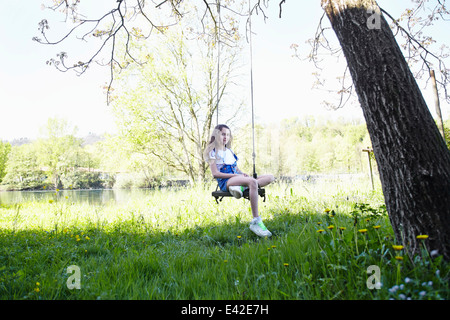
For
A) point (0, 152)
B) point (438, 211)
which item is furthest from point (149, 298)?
point (0, 152)

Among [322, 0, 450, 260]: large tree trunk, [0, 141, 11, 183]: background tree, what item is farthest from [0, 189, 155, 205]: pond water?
[0, 141, 11, 183]: background tree

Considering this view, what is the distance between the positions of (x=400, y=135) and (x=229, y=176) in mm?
2239

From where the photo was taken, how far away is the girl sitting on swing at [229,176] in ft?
11.4

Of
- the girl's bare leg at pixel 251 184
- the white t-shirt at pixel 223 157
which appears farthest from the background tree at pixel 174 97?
the girl's bare leg at pixel 251 184

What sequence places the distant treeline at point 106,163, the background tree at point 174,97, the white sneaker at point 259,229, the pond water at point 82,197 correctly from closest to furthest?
the white sneaker at point 259,229 < the pond water at point 82,197 < the background tree at point 174,97 < the distant treeline at point 106,163

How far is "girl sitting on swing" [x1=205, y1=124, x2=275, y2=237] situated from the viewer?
11.4 ft

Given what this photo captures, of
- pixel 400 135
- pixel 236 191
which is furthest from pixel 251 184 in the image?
pixel 400 135

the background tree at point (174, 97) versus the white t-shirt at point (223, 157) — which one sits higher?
the background tree at point (174, 97)

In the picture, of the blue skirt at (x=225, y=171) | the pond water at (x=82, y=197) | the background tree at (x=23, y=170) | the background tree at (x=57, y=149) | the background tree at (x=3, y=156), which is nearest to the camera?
the blue skirt at (x=225, y=171)

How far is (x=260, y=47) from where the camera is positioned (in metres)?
12.8

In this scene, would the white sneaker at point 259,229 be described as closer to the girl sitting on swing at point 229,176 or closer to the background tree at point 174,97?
the girl sitting on swing at point 229,176

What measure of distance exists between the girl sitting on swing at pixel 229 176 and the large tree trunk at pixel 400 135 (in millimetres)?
1788

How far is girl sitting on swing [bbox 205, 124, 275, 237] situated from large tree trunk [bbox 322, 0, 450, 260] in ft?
5.87

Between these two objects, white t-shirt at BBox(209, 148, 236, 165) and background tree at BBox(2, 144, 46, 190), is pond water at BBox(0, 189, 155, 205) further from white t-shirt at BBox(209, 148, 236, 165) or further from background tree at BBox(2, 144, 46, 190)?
background tree at BBox(2, 144, 46, 190)
